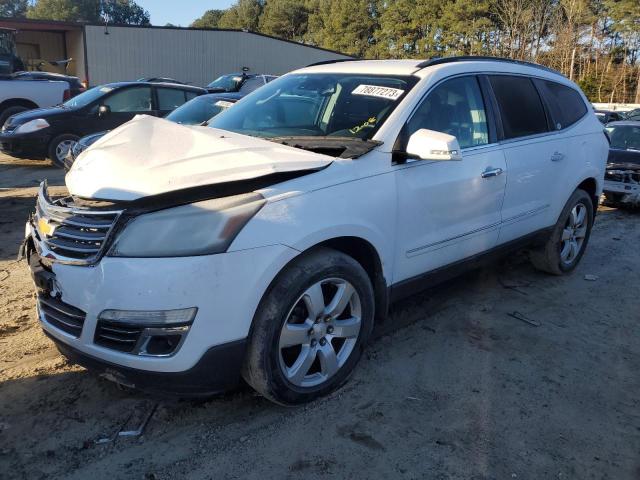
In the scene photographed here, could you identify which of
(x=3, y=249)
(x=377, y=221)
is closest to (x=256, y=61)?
(x=3, y=249)

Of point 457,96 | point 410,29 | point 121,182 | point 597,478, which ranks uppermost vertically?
point 410,29

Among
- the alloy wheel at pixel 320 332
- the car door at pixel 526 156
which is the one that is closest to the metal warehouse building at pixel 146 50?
the car door at pixel 526 156

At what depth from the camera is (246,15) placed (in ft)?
267

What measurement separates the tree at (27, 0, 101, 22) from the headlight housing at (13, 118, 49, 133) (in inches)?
3715

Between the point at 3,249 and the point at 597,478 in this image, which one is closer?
the point at 597,478

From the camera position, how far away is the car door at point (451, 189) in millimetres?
3379

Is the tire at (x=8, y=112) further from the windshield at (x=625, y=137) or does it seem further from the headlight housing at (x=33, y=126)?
the windshield at (x=625, y=137)

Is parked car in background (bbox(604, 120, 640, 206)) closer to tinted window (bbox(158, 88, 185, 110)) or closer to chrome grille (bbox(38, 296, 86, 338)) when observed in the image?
tinted window (bbox(158, 88, 185, 110))

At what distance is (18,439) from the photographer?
2.66 metres

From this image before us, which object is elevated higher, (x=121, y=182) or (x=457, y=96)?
(x=457, y=96)

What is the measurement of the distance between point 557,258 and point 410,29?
54.8 metres

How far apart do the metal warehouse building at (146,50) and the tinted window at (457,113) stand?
94.9ft

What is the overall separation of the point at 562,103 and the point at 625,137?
18.6 feet

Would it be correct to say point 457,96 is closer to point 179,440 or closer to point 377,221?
point 377,221
